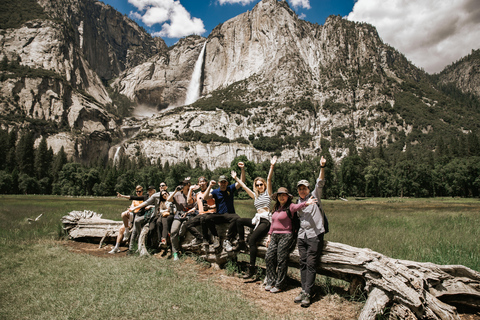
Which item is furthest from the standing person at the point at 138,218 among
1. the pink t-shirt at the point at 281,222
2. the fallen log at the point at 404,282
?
A: the fallen log at the point at 404,282

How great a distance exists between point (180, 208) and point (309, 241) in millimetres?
5969

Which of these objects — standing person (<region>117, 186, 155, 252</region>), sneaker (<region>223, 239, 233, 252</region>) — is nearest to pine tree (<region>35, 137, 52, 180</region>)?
standing person (<region>117, 186, 155, 252</region>)

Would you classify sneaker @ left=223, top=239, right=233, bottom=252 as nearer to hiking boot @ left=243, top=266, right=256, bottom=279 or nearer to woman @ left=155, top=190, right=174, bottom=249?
hiking boot @ left=243, top=266, right=256, bottom=279

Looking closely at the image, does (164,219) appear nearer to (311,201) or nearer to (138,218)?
(138,218)

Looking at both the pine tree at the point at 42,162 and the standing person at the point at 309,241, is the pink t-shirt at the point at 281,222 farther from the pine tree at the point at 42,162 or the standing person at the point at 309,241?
the pine tree at the point at 42,162

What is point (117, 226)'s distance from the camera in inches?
533

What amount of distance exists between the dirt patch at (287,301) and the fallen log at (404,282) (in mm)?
530

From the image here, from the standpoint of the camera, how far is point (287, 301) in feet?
21.0

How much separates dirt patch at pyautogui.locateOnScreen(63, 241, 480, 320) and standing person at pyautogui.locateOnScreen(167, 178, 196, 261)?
6.33 ft

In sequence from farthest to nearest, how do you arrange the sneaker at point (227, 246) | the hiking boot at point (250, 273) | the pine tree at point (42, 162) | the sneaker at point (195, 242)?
the pine tree at point (42, 162), the sneaker at point (195, 242), the sneaker at point (227, 246), the hiking boot at point (250, 273)

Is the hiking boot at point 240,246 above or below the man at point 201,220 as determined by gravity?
below

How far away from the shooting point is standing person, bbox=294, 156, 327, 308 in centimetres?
627

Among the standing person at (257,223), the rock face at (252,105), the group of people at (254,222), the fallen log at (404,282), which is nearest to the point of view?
the fallen log at (404,282)

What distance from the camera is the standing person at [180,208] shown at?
10312mm
